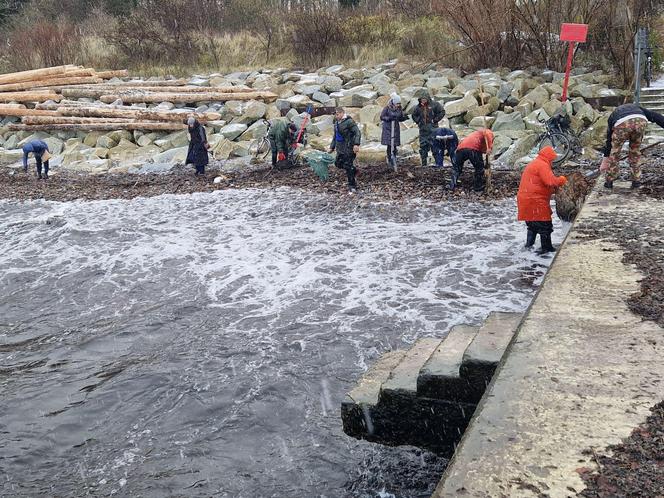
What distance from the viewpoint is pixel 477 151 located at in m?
11.3

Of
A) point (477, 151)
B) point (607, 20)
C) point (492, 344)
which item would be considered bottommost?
point (492, 344)

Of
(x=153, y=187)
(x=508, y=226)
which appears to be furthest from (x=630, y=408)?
(x=153, y=187)

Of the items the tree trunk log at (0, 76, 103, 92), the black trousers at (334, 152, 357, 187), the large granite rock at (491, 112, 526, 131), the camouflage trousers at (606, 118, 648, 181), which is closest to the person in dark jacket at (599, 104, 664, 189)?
the camouflage trousers at (606, 118, 648, 181)

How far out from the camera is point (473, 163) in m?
11.6

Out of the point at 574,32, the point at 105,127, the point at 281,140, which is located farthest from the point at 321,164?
the point at 105,127

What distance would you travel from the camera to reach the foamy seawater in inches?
193

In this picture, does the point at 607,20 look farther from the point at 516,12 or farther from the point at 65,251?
the point at 65,251

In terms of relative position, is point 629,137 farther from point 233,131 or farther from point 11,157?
point 11,157

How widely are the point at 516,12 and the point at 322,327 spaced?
1474 centimetres

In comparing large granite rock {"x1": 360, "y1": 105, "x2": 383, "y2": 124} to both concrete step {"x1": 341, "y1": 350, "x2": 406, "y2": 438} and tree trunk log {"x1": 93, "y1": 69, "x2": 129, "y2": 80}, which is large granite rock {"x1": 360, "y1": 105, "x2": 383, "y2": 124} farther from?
concrete step {"x1": 341, "y1": 350, "x2": 406, "y2": 438}

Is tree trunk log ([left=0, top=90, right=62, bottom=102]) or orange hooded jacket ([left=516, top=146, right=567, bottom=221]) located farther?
tree trunk log ([left=0, top=90, right=62, bottom=102])

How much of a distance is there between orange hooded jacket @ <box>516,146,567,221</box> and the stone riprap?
16.4 feet

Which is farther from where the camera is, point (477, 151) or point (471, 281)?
Result: point (477, 151)

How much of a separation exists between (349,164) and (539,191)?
4.91 metres
